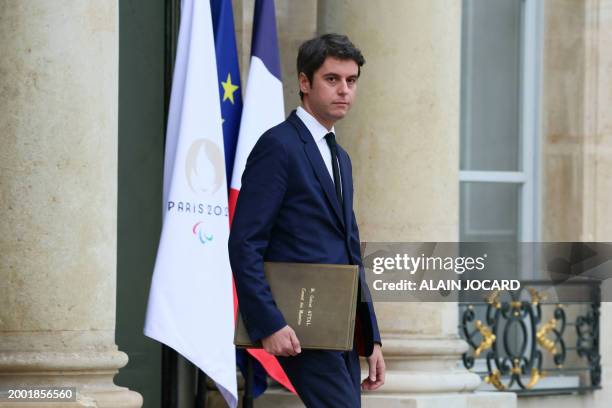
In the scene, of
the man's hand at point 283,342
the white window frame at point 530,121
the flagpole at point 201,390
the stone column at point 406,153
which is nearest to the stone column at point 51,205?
the man's hand at point 283,342

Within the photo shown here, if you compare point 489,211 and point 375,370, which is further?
point 489,211

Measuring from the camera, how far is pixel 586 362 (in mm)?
11102

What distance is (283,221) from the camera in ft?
17.6

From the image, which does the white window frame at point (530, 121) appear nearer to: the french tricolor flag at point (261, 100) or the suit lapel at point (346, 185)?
the french tricolor flag at point (261, 100)

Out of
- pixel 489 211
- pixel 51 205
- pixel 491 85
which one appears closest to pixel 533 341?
pixel 489 211

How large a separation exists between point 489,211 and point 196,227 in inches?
153

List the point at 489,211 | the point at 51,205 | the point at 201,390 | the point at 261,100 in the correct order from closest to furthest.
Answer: the point at 51,205
the point at 261,100
the point at 201,390
the point at 489,211

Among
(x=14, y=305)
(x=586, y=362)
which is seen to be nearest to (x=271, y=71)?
(x=14, y=305)

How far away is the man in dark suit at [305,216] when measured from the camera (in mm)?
5219

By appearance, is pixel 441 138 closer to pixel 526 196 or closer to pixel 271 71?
pixel 271 71

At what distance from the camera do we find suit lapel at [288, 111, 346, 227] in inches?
213

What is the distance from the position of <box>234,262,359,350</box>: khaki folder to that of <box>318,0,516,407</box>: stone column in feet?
10.9

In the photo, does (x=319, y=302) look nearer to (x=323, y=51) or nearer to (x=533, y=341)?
(x=323, y=51)

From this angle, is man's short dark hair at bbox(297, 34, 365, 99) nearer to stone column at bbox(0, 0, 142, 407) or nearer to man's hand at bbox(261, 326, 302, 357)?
man's hand at bbox(261, 326, 302, 357)
